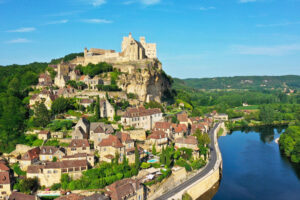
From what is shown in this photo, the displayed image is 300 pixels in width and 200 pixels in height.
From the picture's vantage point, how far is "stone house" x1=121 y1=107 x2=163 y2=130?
139 feet

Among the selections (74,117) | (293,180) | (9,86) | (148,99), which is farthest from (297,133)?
(9,86)

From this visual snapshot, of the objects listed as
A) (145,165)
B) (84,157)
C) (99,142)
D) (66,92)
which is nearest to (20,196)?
(84,157)

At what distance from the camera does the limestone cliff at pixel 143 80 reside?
55.7 m

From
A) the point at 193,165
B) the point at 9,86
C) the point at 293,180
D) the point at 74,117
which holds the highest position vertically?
the point at 9,86

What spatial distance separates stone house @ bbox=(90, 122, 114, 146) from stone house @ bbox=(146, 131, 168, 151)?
19.9 feet

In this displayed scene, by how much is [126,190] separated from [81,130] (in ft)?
43.2

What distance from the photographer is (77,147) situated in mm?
33719

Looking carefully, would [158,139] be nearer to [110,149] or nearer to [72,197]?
[110,149]

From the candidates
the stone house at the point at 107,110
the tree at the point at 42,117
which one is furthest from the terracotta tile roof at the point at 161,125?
the tree at the point at 42,117

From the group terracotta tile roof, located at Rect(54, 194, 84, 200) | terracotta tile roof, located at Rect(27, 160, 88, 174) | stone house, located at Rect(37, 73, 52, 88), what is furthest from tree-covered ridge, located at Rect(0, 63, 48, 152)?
terracotta tile roof, located at Rect(54, 194, 84, 200)

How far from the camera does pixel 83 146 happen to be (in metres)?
33.9

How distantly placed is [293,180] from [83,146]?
32.0 meters

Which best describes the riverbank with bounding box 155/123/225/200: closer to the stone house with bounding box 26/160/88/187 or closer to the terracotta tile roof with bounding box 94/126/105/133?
the stone house with bounding box 26/160/88/187

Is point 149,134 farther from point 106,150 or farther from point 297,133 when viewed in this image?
point 297,133
